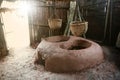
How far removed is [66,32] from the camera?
644cm

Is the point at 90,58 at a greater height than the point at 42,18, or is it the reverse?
the point at 42,18

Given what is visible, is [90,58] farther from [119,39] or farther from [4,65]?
[4,65]

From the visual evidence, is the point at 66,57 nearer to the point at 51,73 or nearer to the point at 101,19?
the point at 51,73

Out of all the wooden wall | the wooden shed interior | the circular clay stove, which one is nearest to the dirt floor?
the wooden shed interior

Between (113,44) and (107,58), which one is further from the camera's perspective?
(113,44)

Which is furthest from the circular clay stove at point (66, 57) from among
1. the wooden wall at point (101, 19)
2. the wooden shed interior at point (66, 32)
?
the wooden wall at point (101, 19)

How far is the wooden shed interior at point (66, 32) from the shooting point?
418cm

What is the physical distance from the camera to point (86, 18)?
6445mm

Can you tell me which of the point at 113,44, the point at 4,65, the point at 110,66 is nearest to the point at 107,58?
the point at 110,66

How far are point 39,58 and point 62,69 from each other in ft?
3.20

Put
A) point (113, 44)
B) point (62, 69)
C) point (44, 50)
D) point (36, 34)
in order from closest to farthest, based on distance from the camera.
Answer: point (62, 69)
point (44, 50)
point (113, 44)
point (36, 34)

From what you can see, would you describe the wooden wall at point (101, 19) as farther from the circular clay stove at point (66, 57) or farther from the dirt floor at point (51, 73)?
the circular clay stove at point (66, 57)

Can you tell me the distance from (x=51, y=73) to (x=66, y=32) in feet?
8.41

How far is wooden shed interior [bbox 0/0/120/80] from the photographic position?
4.18m
